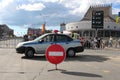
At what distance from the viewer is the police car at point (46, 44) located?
890 inches

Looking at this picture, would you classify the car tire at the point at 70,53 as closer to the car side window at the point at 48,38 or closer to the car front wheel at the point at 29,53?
the car side window at the point at 48,38

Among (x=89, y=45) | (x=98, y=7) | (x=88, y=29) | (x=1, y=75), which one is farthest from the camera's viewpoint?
(x=98, y=7)

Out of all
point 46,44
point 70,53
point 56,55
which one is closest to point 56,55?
point 56,55

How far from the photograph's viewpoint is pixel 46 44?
22.6 metres

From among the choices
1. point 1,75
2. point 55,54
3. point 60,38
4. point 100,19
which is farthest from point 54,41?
point 100,19

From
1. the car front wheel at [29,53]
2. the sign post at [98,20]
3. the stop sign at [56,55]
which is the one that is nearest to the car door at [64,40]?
the car front wheel at [29,53]

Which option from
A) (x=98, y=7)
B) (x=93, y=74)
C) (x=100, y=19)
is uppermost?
(x=98, y=7)

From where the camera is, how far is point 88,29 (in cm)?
13600

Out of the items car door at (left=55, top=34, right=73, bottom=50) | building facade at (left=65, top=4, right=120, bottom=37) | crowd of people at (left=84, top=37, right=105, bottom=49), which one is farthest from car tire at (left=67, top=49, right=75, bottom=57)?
building facade at (left=65, top=4, right=120, bottom=37)

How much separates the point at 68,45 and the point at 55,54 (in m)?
8.20

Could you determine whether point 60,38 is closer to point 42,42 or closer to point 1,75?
point 42,42

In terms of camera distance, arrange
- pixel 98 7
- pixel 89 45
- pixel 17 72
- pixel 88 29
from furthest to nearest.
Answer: pixel 98 7 < pixel 88 29 < pixel 89 45 < pixel 17 72

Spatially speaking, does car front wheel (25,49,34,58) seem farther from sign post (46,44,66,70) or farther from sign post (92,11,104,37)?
sign post (92,11,104,37)

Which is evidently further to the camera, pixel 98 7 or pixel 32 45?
pixel 98 7
